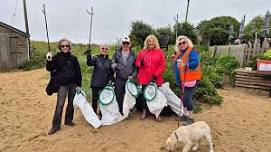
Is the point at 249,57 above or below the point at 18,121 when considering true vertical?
above

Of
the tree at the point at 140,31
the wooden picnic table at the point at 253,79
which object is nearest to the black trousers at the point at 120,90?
the wooden picnic table at the point at 253,79

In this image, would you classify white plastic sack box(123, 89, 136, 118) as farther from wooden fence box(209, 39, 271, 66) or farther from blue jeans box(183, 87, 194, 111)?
wooden fence box(209, 39, 271, 66)

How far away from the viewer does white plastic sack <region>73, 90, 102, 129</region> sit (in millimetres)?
6281

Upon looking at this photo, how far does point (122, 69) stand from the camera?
624 centimetres

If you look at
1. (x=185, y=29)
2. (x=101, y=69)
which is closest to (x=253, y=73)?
(x=101, y=69)

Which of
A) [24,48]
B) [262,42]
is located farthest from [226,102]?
[24,48]

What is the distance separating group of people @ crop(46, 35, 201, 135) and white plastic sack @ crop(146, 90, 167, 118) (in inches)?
5.6

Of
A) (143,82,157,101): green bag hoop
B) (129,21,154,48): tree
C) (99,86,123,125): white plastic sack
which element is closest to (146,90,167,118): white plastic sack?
(143,82,157,101): green bag hoop

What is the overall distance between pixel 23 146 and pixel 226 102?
16.0 feet

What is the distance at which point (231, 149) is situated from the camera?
5684 mm

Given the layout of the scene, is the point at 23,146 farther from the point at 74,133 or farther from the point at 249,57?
the point at 249,57

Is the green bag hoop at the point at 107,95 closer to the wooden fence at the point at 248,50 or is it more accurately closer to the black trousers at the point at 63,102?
the black trousers at the point at 63,102

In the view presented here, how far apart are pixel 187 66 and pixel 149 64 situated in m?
0.74

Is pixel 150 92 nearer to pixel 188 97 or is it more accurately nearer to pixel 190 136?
pixel 188 97
